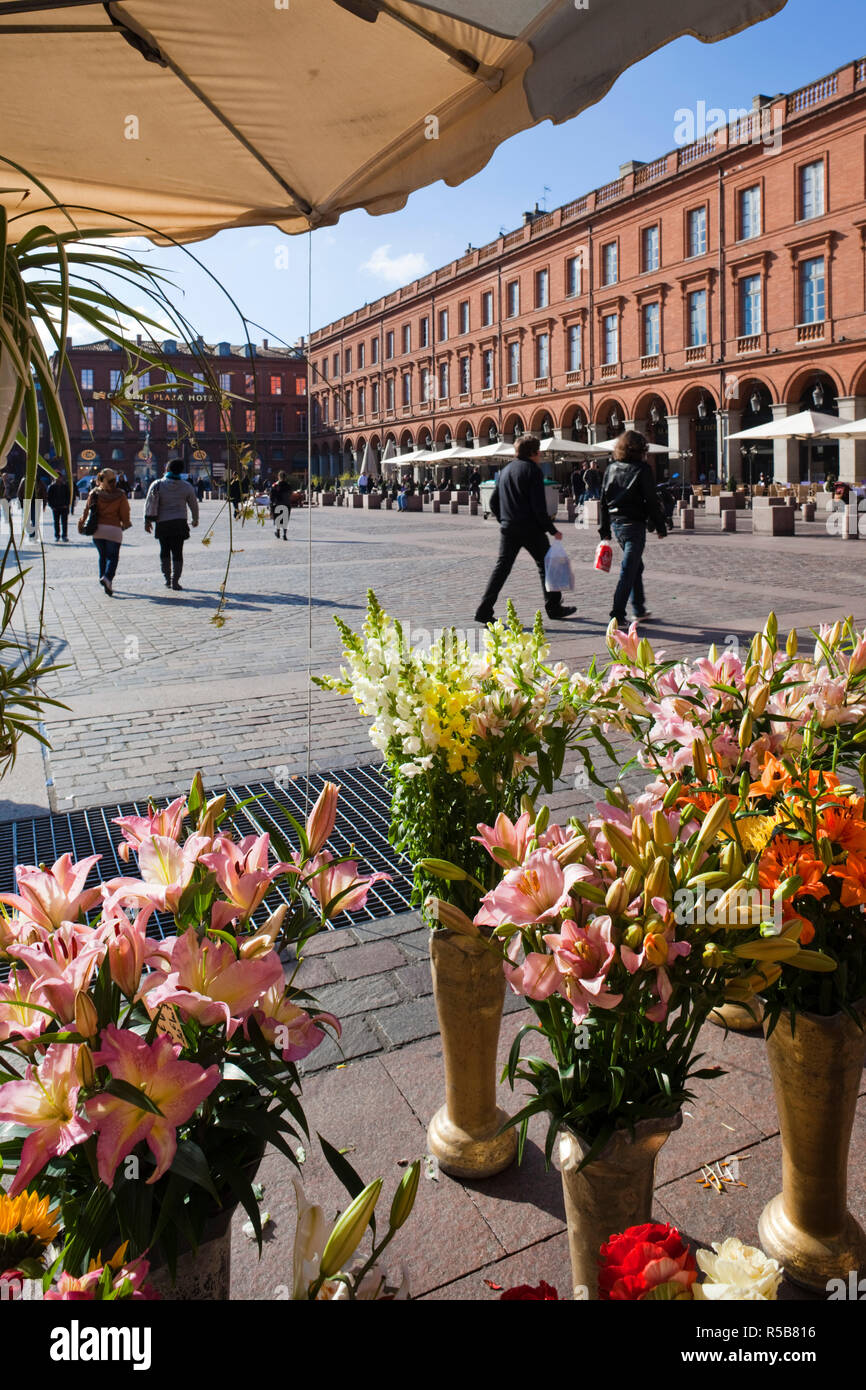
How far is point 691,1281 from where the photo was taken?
0.95 m

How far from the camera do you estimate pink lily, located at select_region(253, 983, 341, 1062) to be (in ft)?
4.09

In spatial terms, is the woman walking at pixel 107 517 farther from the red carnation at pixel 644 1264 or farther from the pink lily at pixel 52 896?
the red carnation at pixel 644 1264

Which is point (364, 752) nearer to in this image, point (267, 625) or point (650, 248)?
point (267, 625)

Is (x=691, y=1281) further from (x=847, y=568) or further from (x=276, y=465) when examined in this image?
(x=276, y=465)

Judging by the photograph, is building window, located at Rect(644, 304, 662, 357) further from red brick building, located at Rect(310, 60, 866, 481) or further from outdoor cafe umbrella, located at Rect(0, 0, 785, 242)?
outdoor cafe umbrella, located at Rect(0, 0, 785, 242)

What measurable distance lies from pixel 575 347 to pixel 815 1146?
152 ft

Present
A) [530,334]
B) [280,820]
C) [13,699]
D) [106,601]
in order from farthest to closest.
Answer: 1. [530,334]
2. [106,601]
3. [280,820]
4. [13,699]

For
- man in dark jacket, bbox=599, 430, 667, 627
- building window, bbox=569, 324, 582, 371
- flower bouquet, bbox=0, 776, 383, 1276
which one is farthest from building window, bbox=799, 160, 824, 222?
flower bouquet, bbox=0, 776, 383, 1276

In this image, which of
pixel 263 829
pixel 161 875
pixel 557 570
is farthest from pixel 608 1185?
pixel 557 570

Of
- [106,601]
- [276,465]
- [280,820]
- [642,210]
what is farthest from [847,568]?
[276,465]

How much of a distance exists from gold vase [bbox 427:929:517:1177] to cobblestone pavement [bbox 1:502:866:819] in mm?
751

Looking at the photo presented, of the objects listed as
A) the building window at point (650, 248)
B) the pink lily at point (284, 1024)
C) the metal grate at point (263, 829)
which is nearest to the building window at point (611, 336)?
the building window at point (650, 248)

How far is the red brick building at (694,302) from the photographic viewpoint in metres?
31.7
